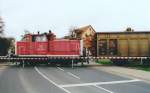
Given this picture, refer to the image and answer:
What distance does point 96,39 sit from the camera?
1778 inches

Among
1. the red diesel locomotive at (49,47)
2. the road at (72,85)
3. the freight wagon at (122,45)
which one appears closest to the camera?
the road at (72,85)

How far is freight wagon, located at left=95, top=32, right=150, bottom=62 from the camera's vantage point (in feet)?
146

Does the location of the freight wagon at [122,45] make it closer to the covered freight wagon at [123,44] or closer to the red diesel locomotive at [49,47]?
the covered freight wagon at [123,44]

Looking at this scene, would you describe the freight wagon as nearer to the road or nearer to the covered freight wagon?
the covered freight wagon

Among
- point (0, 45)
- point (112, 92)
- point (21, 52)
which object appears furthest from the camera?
point (0, 45)

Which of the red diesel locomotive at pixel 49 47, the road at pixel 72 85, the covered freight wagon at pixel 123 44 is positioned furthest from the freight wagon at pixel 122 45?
the road at pixel 72 85

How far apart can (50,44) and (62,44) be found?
127 cm

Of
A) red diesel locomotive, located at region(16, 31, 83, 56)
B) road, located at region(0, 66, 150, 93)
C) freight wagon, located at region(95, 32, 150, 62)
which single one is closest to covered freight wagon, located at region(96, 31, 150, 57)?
freight wagon, located at region(95, 32, 150, 62)

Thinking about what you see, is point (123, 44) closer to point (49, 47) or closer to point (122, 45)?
point (122, 45)

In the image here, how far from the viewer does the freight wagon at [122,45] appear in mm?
44406

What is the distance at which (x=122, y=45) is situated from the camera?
1763 inches

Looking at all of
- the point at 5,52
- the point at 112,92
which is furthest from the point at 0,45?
the point at 112,92

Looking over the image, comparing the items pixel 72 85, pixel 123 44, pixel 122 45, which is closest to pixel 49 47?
pixel 122 45

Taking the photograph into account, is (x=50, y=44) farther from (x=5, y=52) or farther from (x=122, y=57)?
(x=5, y=52)
